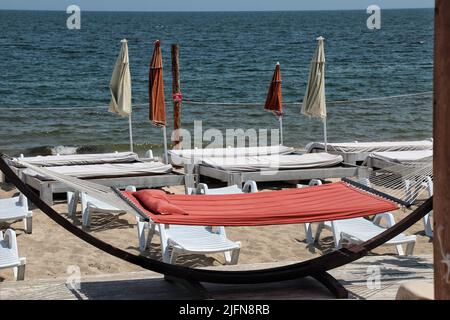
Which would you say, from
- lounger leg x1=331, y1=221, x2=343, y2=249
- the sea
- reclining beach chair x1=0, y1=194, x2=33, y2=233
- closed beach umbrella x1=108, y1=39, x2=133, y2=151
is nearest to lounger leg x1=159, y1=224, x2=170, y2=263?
lounger leg x1=331, y1=221, x2=343, y2=249

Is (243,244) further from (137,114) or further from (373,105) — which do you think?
(373,105)

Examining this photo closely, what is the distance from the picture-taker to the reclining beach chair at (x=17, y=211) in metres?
7.00

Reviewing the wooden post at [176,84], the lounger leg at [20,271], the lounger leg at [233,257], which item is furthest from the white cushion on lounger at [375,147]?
the lounger leg at [20,271]

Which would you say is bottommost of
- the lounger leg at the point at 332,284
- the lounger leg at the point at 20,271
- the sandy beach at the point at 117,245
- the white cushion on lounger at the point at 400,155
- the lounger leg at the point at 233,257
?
the sandy beach at the point at 117,245

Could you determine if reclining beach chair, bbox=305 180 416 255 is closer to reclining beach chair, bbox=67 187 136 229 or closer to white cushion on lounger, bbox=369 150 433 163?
reclining beach chair, bbox=67 187 136 229

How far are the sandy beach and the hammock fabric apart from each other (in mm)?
1661

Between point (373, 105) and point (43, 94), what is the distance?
11427 mm

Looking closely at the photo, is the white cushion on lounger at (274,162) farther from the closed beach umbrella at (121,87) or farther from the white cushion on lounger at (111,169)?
the closed beach umbrella at (121,87)

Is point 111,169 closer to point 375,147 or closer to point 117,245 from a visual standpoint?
point 117,245

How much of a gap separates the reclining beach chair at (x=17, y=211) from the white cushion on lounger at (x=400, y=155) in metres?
4.55

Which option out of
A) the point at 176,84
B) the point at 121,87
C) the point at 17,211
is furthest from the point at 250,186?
the point at 176,84

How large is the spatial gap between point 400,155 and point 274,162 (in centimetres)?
166

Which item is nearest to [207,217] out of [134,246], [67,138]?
[134,246]

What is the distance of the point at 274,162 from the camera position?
31.4 ft
